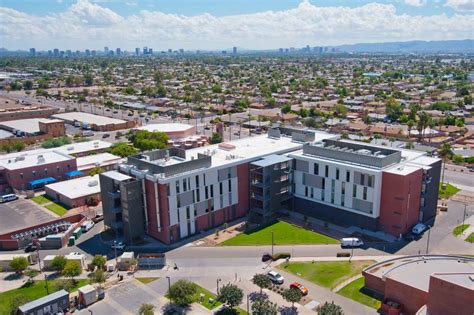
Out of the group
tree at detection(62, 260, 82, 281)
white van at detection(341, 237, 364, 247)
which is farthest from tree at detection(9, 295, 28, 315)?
white van at detection(341, 237, 364, 247)

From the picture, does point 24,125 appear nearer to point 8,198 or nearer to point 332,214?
point 8,198

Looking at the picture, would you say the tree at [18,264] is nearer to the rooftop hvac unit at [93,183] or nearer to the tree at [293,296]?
the rooftop hvac unit at [93,183]

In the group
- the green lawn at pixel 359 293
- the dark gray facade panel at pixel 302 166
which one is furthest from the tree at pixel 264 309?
the dark gray facade panel at pixel 302 166

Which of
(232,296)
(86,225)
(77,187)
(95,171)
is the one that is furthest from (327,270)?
(95,171)

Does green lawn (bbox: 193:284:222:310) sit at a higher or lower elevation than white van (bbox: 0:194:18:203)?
lower

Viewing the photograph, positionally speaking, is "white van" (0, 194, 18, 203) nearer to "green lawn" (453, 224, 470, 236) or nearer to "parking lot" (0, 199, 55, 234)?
"parking lot" (0, 199, 55, 234)

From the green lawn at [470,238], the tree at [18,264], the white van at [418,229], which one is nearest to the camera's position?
the tree at [18,264]
